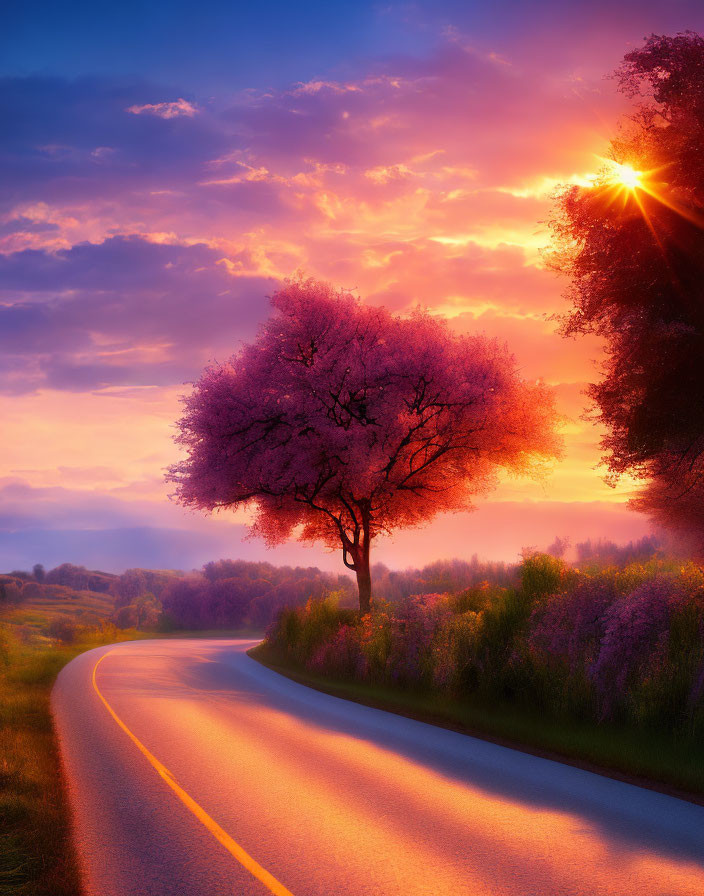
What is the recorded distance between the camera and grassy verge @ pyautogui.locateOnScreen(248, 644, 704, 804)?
959 cm

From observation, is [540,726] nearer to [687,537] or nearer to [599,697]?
[599,697]

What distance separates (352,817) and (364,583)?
2032cm

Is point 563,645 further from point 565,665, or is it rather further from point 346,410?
point 346,410

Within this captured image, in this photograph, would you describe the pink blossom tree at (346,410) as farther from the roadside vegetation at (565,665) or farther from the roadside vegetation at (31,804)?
the roadside vegetation at (31,804)

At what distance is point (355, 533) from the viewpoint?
2883cm

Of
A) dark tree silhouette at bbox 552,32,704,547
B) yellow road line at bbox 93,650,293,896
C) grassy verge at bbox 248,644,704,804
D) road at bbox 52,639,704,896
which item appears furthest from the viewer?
dark tree silhouette at bbox 552,32,704,547

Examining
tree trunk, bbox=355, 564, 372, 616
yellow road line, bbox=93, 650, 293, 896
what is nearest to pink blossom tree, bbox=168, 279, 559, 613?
tree trunk, bbox=355, 564, 372, 616

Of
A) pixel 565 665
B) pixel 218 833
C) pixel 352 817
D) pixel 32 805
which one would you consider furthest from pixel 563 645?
pixel 32 805

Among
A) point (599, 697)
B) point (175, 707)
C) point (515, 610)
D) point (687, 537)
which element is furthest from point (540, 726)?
point (687, 537)

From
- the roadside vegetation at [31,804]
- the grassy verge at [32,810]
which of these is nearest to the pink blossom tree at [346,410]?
the roadside vegetation at [31,804]

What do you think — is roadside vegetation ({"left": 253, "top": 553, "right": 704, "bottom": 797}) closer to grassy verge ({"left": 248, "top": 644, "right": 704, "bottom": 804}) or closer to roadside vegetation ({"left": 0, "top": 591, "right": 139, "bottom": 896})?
grassy verge ({"left": 248, "top": 644, "right": 704, "bottom": 804})

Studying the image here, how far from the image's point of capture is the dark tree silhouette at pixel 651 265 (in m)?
15.9

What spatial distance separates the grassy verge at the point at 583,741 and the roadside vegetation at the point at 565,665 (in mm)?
24

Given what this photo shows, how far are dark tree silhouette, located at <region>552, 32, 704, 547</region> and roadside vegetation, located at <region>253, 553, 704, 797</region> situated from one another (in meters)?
3.34
